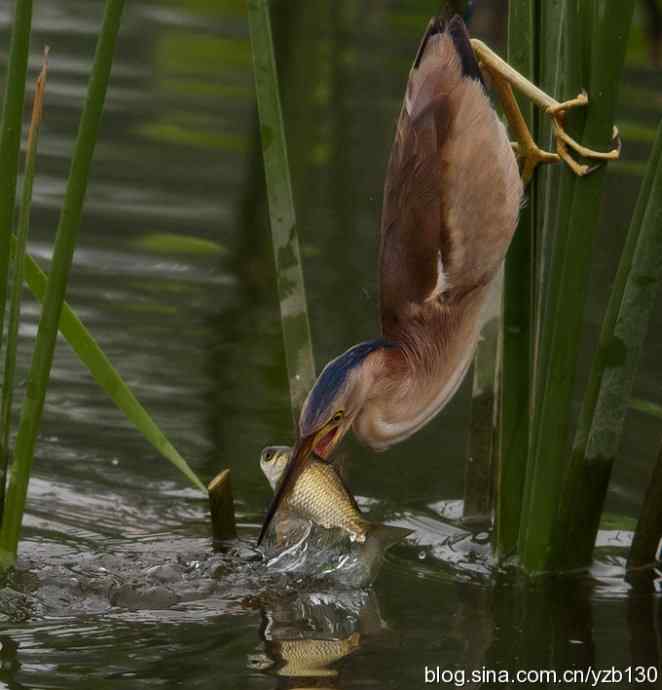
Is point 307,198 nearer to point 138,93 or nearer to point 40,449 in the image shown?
point 138,93

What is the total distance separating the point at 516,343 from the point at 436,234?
36 centimetres

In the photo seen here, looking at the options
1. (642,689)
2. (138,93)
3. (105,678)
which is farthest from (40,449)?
(138,93)

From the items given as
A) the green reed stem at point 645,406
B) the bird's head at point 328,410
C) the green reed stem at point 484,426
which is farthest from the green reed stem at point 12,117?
the green reed stem at point 645,406

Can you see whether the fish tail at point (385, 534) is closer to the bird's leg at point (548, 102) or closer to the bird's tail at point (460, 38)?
the bird's leg at point (548, 102)

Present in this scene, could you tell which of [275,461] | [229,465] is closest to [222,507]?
[275,461]

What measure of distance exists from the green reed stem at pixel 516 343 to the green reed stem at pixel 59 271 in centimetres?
109

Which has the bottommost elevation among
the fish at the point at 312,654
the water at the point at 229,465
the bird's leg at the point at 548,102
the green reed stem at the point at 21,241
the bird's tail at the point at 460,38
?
the fish at the point at 312,654

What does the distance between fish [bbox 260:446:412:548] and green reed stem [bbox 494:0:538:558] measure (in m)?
0.38

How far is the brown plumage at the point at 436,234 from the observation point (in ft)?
13.7

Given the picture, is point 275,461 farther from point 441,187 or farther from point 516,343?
point 441,187

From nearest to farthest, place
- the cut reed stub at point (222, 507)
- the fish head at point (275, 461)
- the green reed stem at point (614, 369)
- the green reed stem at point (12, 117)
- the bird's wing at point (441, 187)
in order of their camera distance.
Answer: the green reed stem at point (12, 117)
the green reed stem at point (614, 369)
the fish head at point (275, 461)
the bird's wing at point (441, 187)
the cut reed stub at point (222, 507)

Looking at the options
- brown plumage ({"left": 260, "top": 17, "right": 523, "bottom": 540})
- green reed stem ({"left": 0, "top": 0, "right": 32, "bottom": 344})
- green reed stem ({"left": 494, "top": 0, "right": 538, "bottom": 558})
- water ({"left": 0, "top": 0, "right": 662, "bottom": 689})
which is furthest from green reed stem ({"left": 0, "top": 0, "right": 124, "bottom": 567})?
green reed stem ({"left": 494, "top": 0, "right": 538, "bottom": 558})

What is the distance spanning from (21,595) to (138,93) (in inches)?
285

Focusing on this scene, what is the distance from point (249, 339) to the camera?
6.58 m
